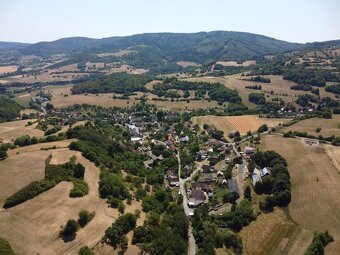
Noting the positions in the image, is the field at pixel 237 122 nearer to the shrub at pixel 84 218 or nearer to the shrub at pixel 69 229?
the shrub at pixel 84 218

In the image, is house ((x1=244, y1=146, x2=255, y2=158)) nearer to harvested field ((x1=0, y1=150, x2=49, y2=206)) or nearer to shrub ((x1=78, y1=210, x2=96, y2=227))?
harvested field ((x1=0, y1=150, x2=49, y2=206))

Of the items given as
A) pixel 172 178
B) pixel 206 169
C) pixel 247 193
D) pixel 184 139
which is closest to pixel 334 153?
pixel 247 193

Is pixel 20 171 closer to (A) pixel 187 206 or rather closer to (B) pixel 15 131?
(A) pixel 187 206

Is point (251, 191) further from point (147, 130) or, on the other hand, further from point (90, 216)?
point (147, 130)

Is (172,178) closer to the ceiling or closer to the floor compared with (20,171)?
closer to the floor

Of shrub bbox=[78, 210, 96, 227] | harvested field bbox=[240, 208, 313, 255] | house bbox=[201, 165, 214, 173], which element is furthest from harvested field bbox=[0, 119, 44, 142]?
harvested field bbox=[240, 208, 313, 255]

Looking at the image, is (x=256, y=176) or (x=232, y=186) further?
(x=256, y=176)

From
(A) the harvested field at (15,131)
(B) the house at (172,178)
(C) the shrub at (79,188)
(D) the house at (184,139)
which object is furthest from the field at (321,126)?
(A) the harvested field at (15,131)
